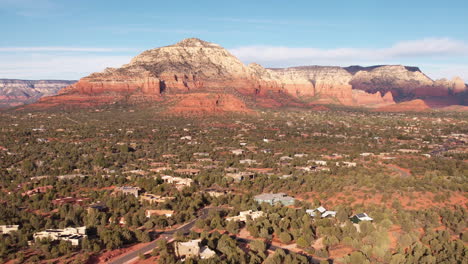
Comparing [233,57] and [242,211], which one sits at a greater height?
[233,57]

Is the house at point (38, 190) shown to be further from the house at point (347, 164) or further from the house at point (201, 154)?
the house at point (347, 164)

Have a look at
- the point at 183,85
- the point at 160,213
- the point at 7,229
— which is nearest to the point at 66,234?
the point at 7,229

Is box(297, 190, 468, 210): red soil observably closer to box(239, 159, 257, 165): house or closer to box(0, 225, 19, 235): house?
box(239, 159, 257, 165): house

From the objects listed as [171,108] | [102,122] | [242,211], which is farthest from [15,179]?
[171,108]

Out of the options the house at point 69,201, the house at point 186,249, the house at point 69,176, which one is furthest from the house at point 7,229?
the house at point 69,176

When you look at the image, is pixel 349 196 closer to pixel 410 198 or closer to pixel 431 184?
pixel 410 198
